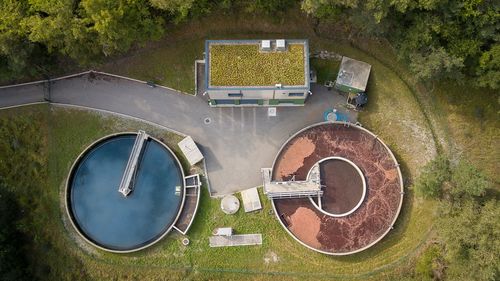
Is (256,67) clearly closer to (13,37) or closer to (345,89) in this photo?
(345,89)

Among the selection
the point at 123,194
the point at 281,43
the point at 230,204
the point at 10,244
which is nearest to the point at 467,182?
the point at 281,43

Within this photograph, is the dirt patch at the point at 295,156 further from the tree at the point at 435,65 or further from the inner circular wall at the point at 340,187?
the tree at the point at 435,65

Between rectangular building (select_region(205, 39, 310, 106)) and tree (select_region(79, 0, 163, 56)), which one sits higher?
tree (select_region(79, 0, 163, 56))

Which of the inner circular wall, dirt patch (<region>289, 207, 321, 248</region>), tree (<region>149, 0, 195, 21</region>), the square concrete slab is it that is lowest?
dirt patch (<region>289, 207, 321, 248</region>)

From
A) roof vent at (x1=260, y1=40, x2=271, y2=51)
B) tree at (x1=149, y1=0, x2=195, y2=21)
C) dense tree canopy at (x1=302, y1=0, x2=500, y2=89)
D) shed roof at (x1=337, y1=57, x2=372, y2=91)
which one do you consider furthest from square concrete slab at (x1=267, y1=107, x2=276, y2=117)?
tree at (x1=149, y1=0, x2=195, y2=21)

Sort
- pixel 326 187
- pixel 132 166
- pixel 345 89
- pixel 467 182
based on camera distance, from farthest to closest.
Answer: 1. pixel 345 89
2. pixel 132 166
3. pixel 326 187
4. pixel 467 182

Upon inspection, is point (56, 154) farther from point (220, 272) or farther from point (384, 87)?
point (384, 87)

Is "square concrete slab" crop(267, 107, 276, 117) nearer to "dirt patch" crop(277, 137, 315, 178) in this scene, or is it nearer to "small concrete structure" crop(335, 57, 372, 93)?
"dirt patch" crop(277, 137, 315, 178)

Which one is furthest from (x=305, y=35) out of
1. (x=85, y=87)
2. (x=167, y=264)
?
(x=167, y=264)
